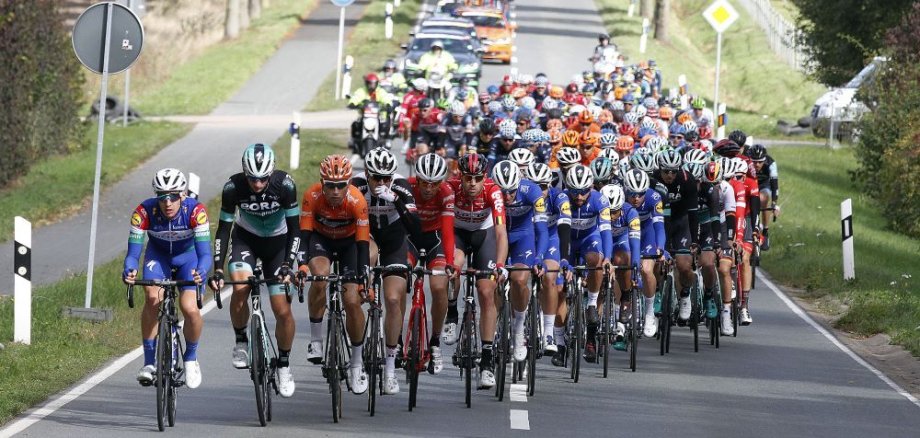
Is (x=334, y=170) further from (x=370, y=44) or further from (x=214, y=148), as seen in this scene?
(x=370, y=44)

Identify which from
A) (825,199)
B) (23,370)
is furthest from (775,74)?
(23,370)

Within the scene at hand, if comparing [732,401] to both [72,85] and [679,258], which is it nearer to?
[679,258]

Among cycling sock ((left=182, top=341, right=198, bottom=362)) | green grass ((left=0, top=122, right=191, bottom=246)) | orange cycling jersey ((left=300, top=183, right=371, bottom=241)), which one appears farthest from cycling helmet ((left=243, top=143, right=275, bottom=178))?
green grass ((left=0, top=122, right=191, bottom=246))

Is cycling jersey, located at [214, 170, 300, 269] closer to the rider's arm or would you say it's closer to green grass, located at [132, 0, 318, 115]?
the rider's arm

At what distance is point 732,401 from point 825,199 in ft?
69.4

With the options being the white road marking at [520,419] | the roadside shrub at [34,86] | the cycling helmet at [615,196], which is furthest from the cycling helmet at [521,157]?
the roadside shrub at [34,86]

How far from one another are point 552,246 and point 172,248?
380 centimetres

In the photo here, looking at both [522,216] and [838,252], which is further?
[838,252]

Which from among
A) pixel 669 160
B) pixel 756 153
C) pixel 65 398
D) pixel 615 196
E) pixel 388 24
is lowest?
pixel 65 398

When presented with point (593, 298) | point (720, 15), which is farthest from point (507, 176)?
point (720, 15)

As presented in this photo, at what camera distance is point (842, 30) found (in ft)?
157

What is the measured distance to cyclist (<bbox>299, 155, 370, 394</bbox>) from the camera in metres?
12.4

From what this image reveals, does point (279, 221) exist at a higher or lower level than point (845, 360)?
higher

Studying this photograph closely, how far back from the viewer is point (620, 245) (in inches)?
642
